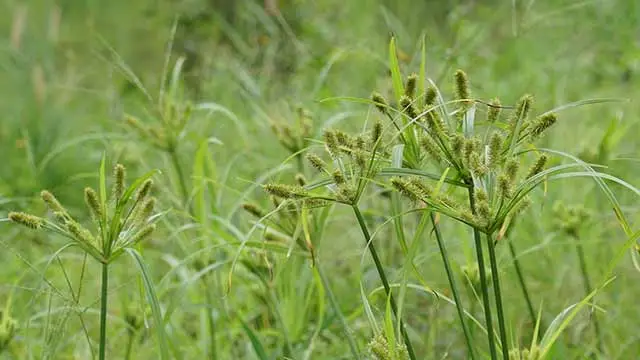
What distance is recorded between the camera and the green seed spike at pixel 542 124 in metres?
0.67

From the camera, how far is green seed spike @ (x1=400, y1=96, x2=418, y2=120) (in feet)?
2.30

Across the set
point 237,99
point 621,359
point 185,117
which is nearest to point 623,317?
point 621,359

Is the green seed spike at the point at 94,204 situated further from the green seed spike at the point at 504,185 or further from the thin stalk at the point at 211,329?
the thin stalk at the point at 211,329

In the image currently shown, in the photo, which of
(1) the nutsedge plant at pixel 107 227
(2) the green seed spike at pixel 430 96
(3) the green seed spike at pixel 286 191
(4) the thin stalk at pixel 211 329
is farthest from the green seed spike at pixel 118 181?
(4) the thin stalk at pixel 211 329

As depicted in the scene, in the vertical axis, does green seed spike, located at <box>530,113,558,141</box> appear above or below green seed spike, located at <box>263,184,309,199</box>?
above

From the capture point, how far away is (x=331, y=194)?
837mm

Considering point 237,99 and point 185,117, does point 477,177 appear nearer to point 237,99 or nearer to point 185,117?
point 185,117

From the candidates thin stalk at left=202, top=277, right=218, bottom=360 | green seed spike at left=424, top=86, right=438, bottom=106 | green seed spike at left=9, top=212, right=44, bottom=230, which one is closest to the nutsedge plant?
green seed spike at left=9, top=212, right=44, bottom=230

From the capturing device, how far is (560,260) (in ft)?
→ 5.51

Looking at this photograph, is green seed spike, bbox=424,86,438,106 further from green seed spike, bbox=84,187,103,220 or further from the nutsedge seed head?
green seed spike, bbox=84,187,103,220

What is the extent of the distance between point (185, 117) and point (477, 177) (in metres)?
0.67

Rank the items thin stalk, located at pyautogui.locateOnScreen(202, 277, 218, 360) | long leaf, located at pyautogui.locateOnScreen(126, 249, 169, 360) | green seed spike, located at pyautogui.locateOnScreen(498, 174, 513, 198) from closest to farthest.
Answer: green seed spike, located at pyautogui.locateOnScreen(498, 174, 513, 198), long leaf, located at pyautogui.locateOnScreen(126, 249, 169, 360), thin stalk, located at pyautogui.locateOnScreen(202, 277, 218, 360)

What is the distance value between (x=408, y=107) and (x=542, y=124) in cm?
11

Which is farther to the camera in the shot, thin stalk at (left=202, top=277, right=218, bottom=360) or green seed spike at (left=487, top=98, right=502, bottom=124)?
thin stalk at (left=202, top=277, right=218, bottom=360)
